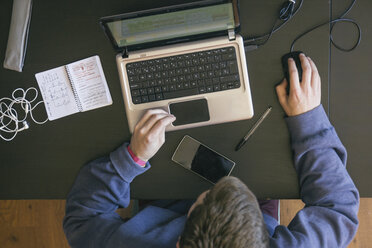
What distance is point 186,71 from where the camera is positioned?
802mm

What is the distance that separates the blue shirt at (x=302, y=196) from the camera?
0.74 meters

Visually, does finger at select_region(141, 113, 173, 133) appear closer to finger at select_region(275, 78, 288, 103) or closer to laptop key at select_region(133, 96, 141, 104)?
laptop key at select_region(133, 96, 141, 104)

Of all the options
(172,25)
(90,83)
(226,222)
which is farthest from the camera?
(90,83)

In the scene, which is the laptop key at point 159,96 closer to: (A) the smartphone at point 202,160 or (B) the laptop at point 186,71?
(B) the laptop at point 186,71

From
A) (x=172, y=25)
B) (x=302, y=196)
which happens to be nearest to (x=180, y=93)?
(x=172, y=25)

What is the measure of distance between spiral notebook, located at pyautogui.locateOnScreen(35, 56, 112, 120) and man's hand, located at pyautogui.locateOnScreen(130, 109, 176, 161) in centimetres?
14

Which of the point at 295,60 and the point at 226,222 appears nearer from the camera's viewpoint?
the point at 226,222

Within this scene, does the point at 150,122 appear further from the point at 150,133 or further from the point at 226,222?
the point at 226,222

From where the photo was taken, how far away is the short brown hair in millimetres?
560

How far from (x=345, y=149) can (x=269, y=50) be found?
0.33 metres

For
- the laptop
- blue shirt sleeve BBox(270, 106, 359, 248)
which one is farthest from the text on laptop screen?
blue shirt sleeve BBox(270, 106, 359, 248)

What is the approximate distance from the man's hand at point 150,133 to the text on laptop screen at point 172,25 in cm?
20

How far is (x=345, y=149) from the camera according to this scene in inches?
31.6

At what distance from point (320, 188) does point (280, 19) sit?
1.51 feet
